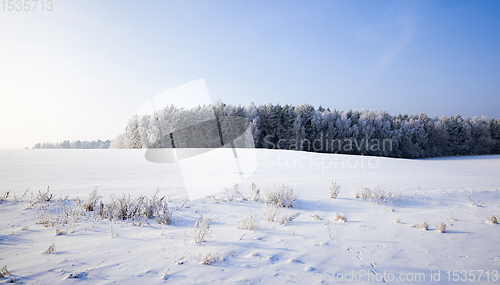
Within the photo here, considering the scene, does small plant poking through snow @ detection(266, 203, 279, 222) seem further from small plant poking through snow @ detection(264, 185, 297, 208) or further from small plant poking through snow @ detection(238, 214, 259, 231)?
small plant poking through snow @ detection(264, 185, 297, 208)

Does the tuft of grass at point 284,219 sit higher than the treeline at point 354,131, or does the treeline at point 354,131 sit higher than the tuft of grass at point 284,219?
the treeline at point 354,131

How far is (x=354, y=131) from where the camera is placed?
43875mm

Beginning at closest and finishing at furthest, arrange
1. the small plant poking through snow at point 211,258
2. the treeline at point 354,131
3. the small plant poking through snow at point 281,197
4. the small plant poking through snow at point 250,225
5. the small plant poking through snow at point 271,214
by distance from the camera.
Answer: the small plant poking through snow at point 211,258, the small plant poking through snow at point 250,225, the small plant poking through snow at point 271,214, the small plant poking through snow at point 281,197, the treeline at point 354,131

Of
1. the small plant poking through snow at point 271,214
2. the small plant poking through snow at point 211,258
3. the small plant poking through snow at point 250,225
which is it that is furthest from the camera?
the small plant poking through snow at point 271,214

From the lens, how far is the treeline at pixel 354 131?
40312 millimetres

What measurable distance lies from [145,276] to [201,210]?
2923mm

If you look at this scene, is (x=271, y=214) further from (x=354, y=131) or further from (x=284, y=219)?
(x=354, y=131)

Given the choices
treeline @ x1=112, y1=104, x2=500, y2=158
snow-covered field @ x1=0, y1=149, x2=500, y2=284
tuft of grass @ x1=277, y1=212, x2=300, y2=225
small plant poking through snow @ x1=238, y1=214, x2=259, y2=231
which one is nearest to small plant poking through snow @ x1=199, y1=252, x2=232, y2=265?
snow-covered field @ x1=0, y1=149, x2=500, y2=284

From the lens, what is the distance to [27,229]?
351 cm

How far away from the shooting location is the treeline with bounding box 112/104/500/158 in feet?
132

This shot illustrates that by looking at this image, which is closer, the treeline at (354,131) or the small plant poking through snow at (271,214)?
the small plant poking through snow at (271,214)

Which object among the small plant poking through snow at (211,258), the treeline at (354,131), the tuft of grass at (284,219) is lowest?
the tuft of grass at (284,219)

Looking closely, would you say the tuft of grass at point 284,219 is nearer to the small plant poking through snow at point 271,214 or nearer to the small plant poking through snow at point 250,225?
the small plant poking through snow at point 271,214

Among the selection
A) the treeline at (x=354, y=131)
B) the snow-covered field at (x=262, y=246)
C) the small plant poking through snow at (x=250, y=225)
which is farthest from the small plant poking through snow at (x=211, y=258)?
the treeline at (x=354, y=131)
